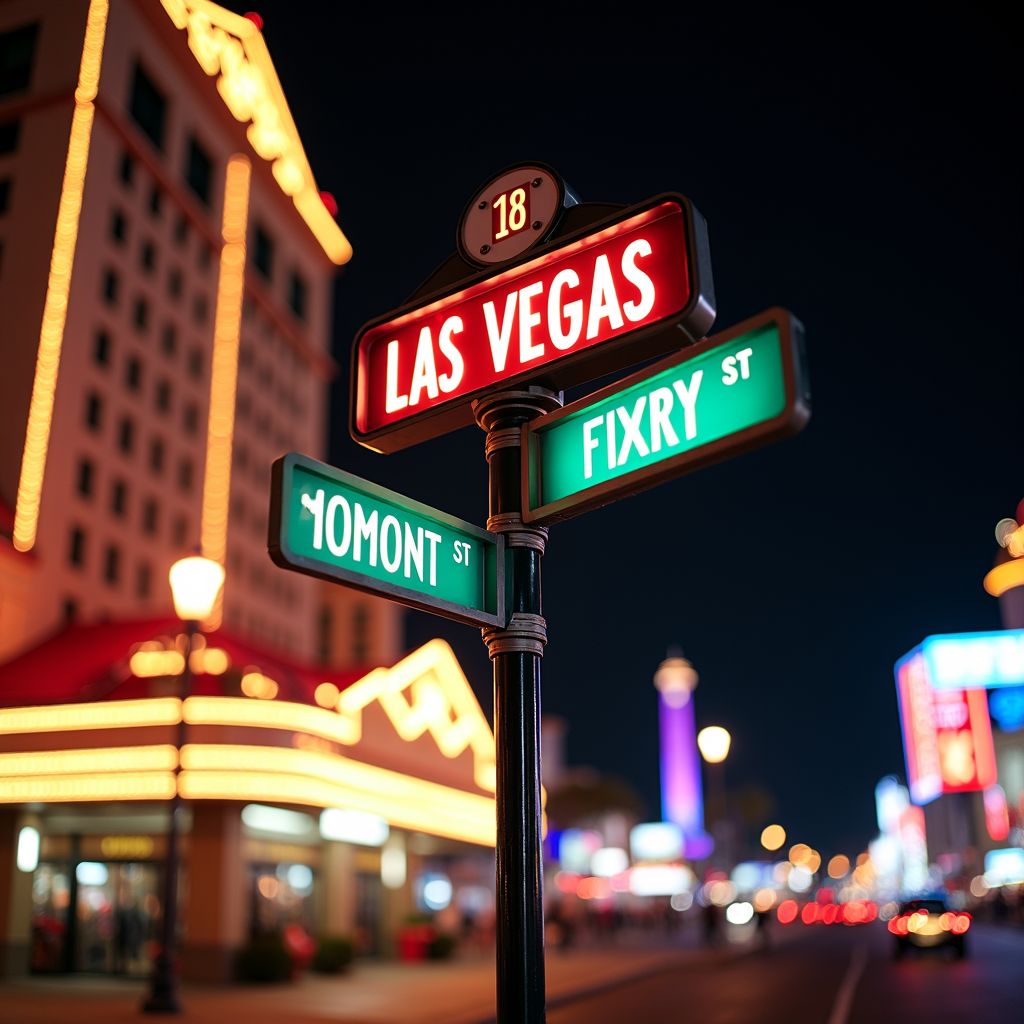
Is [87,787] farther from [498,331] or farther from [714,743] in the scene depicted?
[498,331]

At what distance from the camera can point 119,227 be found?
131 ft

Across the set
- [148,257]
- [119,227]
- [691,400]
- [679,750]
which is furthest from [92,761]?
[679,750]

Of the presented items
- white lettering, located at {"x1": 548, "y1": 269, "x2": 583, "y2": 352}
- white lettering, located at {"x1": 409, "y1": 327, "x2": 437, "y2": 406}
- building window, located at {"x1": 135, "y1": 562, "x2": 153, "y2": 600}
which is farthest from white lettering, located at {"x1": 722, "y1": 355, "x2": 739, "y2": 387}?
building window, located at {"x1": 135, "y1": 562, "x2": 153, "y2": 600}

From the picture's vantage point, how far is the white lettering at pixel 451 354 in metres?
5.20

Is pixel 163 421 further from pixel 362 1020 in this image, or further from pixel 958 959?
pixel 958 959

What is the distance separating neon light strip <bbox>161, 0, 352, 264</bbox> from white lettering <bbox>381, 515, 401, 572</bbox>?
43.9 meters

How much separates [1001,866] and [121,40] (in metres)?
96.0

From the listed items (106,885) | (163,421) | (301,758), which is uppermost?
(163,421)

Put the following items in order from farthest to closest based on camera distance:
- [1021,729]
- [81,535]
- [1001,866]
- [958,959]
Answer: [1021,729], [1001,866], [81,535], [958,959]

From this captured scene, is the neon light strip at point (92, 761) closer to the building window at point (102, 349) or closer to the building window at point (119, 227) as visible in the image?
the building window at point (102, 349)

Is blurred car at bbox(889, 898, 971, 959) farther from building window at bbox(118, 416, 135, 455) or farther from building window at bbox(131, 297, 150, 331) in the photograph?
building window at bbox(131, 297, 150, 331)

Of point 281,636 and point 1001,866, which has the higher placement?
point 281,636

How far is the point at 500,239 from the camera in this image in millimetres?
5434

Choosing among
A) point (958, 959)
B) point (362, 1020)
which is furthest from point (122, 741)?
point (958, 959)
